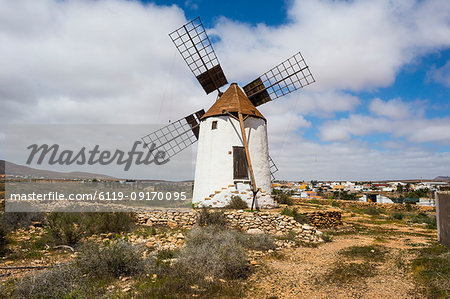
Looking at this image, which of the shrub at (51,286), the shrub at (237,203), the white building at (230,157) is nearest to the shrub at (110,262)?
the shrub at (51,286)

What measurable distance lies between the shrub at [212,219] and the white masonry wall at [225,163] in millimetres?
2469

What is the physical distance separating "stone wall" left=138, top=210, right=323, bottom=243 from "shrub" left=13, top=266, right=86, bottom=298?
6834 mm

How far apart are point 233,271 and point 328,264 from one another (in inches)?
111

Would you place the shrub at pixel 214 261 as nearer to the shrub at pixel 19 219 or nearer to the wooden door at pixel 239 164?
the wooden door at pixel 239 164

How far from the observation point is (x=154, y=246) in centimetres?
829

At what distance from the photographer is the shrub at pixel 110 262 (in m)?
5.92

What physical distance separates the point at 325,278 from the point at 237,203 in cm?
730

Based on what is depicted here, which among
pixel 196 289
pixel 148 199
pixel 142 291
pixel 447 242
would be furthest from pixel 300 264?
pixel 148 199

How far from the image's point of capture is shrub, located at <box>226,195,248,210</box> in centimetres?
1316

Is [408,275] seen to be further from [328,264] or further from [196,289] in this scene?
[196,289]

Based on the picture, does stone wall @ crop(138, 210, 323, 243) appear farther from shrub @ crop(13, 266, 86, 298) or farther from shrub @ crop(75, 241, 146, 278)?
shrub @ crop(13, 266, 86, 298)

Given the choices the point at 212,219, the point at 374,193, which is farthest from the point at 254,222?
the point at 374,193

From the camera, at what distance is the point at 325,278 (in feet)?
20.4

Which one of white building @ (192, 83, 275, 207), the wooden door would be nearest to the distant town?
→ white building @ (192, 83, 275, 207)
